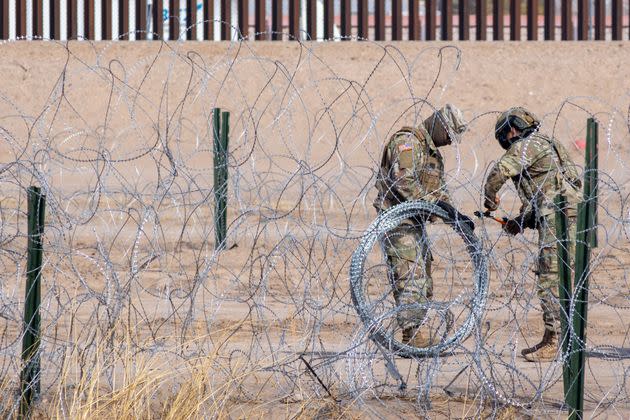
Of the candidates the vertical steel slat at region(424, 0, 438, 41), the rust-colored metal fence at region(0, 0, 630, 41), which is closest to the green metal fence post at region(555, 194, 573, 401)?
the rust-colored metal fence at region(0, 0, 630, 41)

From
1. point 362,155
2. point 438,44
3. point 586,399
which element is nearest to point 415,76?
point 438,44

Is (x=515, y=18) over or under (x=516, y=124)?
over

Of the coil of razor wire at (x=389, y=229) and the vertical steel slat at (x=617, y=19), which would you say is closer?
the coil of razor wire at (x=389, y=229)

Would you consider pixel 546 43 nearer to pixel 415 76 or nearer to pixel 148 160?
pixel 415 76

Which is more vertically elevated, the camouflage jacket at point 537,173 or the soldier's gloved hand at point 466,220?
the camouflage jacket at point 537,173

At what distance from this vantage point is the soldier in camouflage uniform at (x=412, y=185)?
6.95m

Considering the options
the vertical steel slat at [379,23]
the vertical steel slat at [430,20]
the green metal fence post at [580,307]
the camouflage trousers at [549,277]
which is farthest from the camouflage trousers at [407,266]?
the vertical steel slat at [430,20]

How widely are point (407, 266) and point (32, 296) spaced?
236 cm

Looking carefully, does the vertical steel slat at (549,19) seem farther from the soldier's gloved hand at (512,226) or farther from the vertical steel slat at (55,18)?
the soldier's gloved hand at (512,226)

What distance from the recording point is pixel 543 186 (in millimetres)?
7098

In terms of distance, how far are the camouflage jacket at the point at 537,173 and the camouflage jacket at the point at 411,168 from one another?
290 millimetres

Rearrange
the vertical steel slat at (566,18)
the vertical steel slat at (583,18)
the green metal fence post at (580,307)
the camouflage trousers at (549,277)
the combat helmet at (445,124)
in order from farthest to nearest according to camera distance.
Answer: the vertical steel slat at (583,18) < the vertical steel slat at (566,18) < the camouflage trousers at (549,277) < the combat helmet at (445,124) < the green metal fence post at (580,307)

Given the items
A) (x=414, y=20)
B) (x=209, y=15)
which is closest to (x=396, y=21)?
(x=414, y=20)

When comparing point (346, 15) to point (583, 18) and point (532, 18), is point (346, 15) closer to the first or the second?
point (532, 18)
